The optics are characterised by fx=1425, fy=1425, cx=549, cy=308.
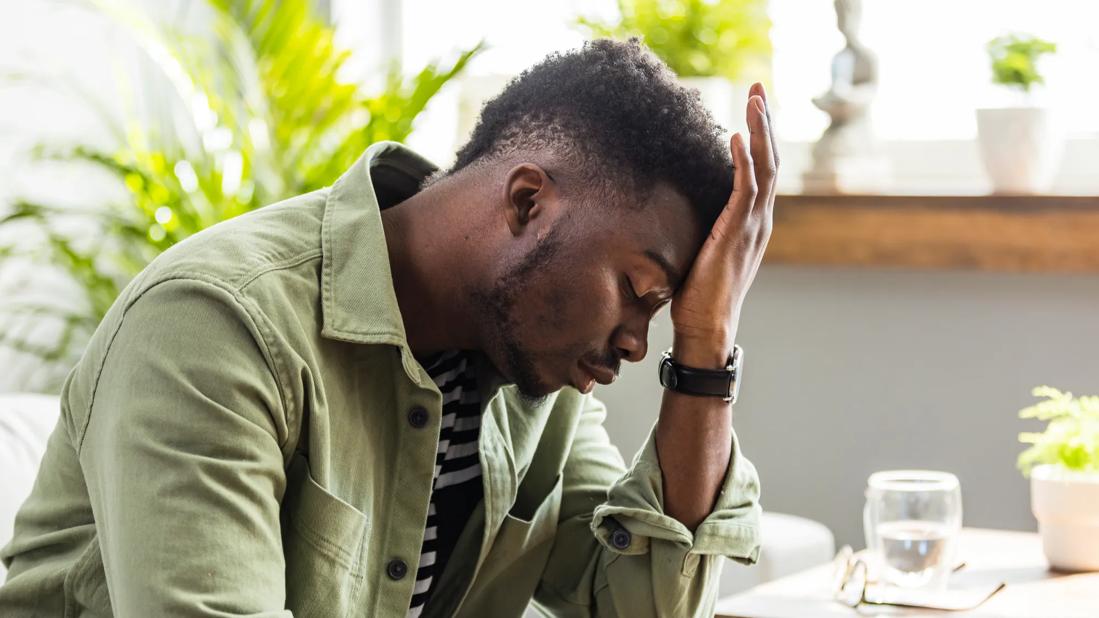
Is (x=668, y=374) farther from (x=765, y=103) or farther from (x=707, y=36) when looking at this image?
(x=707, y=36)

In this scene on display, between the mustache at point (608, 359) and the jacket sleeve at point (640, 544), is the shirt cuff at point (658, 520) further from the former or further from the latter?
the mustache at point (608, 359)

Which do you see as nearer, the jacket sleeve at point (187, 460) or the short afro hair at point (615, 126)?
the jacket sleeve at point (187, 460)

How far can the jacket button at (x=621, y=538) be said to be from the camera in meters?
1.46

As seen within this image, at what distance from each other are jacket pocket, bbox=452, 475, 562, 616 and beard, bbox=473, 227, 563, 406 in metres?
0.20

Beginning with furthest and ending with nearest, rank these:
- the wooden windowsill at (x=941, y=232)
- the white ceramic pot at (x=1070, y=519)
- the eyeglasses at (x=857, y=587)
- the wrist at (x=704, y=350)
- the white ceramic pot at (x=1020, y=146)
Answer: the white ceramic pot at (x=1020, y=146) < the wooden windowsill at (x=941, y=232) < the white ceramic pot at (x=1070, y=519) < the eyeglasses at (x=857, y=587) < the wrist at (x=704, y=350)

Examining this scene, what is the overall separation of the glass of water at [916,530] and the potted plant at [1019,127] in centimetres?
104

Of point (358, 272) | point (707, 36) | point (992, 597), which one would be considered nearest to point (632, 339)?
point (358, 272)

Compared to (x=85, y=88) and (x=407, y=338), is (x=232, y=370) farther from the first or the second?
(x=85, y=88)

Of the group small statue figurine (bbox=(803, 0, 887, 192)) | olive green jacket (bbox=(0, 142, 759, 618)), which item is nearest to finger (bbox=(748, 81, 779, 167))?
olive green jacket (bbox=(0, 142, 759, 618))

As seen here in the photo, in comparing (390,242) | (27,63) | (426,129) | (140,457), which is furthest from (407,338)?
(426,129)

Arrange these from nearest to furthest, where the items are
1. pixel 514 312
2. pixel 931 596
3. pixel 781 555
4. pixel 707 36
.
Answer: pixel 514 312 < pixel 931 596 < pixel 781 555 < pixel 707 36

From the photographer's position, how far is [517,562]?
152cm

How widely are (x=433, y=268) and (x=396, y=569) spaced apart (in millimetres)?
279

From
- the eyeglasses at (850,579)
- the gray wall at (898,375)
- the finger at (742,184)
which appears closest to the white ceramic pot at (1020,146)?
the gray wall at (898,375)
